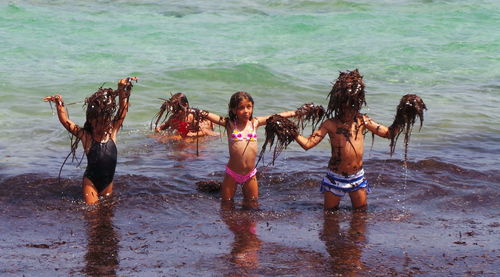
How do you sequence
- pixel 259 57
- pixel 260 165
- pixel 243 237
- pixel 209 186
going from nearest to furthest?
pixel 243 237, pixel 209 186, pixel 260 165, pixel 259 57

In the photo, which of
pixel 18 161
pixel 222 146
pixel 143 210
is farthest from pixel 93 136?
pixel 222 146

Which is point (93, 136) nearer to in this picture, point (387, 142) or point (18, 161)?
point (18, 161)

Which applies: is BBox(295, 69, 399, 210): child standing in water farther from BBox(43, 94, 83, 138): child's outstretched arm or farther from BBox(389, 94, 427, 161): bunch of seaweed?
BBox(43, 94, 83, 138): child's outstretched arm

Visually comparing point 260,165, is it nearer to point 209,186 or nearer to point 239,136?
point 209,186

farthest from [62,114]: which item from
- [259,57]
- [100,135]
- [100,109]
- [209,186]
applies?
[259,57]

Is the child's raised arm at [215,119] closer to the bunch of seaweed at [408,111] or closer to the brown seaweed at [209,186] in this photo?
the brown seaweed at [209,186]

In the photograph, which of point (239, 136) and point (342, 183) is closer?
point (342, 183)

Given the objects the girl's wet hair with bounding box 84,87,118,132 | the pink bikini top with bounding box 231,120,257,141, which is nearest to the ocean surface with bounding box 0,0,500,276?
the pink bikini top with bounding box 231,120,257,141

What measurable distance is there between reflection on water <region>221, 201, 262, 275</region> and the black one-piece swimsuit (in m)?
1.15

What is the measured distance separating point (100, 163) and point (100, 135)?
0.88 ft

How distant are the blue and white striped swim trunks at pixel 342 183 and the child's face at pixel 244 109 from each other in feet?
3.08

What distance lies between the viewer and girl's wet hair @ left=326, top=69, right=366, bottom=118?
21.0 feet

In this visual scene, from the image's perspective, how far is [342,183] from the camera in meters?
6.59

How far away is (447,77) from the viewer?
15.5 meters
